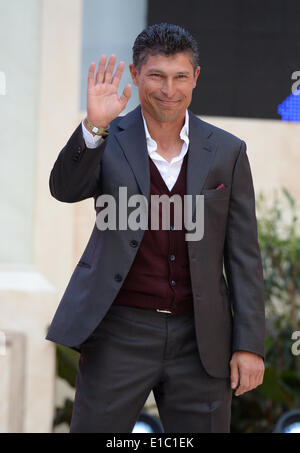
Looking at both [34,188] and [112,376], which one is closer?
[112,376]

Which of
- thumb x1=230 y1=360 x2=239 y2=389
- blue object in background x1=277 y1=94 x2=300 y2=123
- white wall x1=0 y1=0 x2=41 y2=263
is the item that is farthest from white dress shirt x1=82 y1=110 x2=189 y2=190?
blue object in background x1=277 y1=94 x2=300 y2=123

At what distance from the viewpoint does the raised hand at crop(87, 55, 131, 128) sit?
1.95m

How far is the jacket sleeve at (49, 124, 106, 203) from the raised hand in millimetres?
54

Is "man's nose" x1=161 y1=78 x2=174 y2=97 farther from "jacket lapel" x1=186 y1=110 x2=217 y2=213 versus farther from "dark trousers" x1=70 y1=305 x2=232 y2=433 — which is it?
"dark trousers" x1=70 y1=305 x2=232 y2=433

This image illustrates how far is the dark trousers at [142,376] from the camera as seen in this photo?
6.66ft

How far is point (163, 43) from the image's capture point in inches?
80.4

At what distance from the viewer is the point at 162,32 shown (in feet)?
6.74

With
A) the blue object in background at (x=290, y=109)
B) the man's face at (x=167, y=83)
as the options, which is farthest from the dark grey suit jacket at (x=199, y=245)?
the blue object in background at (x=290, y=109)

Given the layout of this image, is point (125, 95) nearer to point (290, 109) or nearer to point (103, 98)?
point (103, 98)
